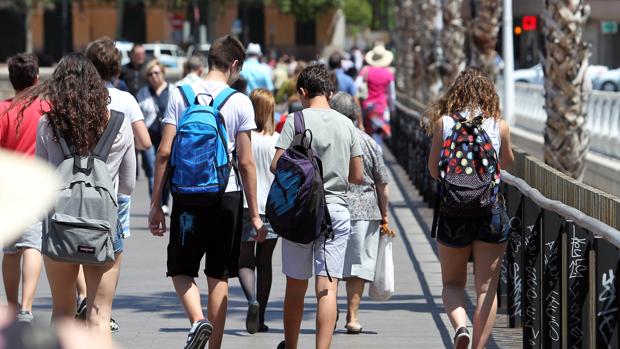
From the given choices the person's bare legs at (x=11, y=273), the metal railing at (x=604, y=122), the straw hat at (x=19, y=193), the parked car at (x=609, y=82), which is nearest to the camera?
the straw hat at (x=19, y=193)

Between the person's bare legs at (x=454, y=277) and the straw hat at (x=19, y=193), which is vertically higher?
the straw hat at (x=19, y=193)

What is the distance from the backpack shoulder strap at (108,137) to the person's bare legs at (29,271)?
1499 millimetres

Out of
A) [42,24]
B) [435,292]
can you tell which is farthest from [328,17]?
[435,292]

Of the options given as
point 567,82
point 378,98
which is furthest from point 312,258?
point 378,98

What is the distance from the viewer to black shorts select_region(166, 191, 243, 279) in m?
7.01

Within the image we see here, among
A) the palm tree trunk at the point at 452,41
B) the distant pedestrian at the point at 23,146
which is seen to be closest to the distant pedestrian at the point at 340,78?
the palm tree trunk at the point at 452,41

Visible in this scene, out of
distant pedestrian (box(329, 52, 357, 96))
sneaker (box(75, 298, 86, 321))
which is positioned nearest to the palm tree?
sneaker (box(75, 298, 86, 321))

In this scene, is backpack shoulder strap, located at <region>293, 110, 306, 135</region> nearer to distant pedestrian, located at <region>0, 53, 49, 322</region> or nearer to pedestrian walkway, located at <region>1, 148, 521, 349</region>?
distant pedestrian, located at <region>0, 53, 49, 322</region>

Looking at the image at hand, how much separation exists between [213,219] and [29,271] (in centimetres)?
158

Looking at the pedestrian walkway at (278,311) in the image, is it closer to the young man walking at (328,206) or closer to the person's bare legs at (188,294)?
the young man walking at (328,206)

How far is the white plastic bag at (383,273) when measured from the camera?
880 centimetres

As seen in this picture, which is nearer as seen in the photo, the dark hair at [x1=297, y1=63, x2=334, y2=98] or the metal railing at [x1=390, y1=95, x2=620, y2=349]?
the metal railing at [x1=390, y1=95, x2=620, y2=349]

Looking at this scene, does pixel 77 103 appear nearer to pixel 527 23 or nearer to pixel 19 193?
pixel 19 193

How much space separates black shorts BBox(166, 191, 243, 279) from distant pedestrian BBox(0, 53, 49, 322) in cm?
112
